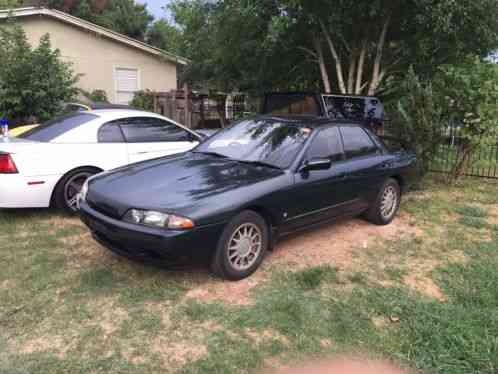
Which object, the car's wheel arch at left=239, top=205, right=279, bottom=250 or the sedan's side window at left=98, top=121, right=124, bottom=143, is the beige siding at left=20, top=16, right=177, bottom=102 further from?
the car's wheel arch at left=239, top=205, right=279, bottom=250

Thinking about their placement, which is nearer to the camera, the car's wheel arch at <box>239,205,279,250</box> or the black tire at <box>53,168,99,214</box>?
the car's wheel arch at <box>239,205,279,250</box>

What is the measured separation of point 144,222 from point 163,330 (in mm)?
848

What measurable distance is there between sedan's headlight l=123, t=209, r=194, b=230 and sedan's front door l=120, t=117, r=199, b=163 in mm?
2541

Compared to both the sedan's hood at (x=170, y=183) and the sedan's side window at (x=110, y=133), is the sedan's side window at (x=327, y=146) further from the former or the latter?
the sedan's side window at (x=110, y=133)

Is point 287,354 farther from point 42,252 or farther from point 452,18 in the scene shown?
point 452,18

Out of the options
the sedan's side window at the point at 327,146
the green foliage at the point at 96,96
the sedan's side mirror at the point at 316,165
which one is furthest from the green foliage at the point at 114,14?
the sedan's side mirror at the point at 316,165

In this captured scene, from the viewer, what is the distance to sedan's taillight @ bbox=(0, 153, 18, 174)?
463 centimetres

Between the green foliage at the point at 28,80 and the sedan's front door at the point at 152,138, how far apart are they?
5532 mm

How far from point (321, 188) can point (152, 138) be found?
113 inches

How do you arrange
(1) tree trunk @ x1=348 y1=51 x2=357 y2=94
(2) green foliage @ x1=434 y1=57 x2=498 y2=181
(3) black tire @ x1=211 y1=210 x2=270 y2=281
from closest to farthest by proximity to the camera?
1. (3) black tire @ x1=211 y1=210 x2=270 y2=281
2. (2) green foliage @ x1=434 y1=57 x2=498 y2=181
3. (1) tree trunk @ x1=348 y1=51 x2=357 y2=94

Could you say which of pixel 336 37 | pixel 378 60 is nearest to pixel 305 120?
pixel 336 37

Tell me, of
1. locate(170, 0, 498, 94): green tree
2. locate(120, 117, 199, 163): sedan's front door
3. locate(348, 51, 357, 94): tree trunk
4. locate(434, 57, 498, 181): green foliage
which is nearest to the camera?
locate(120, 117, 199, 163): sedan's front door

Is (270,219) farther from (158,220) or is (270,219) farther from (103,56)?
(103,56)

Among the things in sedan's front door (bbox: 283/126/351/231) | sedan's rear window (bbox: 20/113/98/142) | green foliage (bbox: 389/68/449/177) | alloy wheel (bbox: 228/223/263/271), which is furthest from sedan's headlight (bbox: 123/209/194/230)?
green foliage (bbox: 389/68/449/177)
